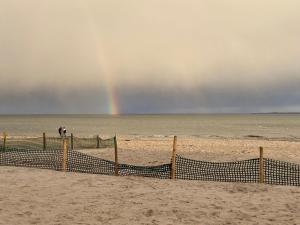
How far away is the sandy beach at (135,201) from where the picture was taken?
481 inches

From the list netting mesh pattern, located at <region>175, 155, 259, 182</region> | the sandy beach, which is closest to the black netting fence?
netting mesh pattern, located at <region>175, 155, 259, 182</region>

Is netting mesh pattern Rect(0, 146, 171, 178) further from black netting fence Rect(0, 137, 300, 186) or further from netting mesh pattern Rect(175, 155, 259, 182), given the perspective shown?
netting mesh pattern Rect(175, 155, 259, 182)

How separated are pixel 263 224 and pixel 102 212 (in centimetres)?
474

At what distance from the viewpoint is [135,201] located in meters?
14.5

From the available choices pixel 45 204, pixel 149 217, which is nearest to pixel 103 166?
pixel 45 204

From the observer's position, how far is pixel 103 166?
22.5 metres

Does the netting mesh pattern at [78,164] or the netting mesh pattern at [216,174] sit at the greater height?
the netting mesh pattern at [78,164]

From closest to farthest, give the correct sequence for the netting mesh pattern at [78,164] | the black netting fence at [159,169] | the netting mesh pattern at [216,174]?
1. the netting mesh pattern at [216,174]
2. the black netting fence at [159,169]
3. the netting mesh pattern at [78,164]

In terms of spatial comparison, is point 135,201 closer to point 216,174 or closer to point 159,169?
point 159,169

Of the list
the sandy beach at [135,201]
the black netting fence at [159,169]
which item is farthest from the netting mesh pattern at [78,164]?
the sandy beach at [135,201]

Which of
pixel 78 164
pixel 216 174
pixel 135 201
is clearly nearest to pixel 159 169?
pixel 216 174

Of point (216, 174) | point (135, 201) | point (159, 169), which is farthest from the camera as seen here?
point (216, 174)

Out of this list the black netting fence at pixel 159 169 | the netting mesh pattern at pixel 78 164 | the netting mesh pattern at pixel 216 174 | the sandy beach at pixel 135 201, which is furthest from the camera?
the netting mesh pattern at pixel 78 164

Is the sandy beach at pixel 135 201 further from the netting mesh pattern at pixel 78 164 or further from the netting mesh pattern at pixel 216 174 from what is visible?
the netting mesh pattern at pixel 78 164
